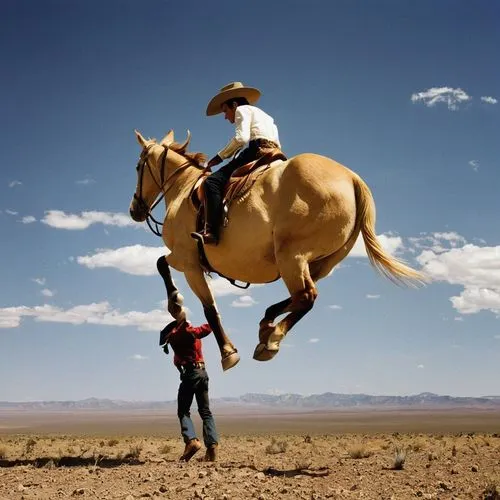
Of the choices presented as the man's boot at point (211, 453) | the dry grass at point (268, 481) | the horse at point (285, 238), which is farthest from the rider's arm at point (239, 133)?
the man's boot at point (211, 453)

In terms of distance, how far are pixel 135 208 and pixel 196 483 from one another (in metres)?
4.07

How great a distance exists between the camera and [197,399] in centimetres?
893

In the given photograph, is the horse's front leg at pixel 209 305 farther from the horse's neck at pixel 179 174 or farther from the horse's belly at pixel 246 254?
the horse's neck at pixel 179 174

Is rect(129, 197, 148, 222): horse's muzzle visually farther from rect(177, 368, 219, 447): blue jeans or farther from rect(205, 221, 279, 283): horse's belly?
rect(177, 368, 219, 447): blue jeans

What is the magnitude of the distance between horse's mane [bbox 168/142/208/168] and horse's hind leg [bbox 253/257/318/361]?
274 centimetres

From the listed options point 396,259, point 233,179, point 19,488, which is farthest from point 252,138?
point 19,488

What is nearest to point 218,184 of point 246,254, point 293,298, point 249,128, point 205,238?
point 205,238

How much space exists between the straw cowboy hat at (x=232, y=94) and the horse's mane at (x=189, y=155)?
0.87 m

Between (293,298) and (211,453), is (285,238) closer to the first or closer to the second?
(293,298)

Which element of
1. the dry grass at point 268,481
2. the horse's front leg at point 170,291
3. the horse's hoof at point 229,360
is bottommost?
the dry grass at point 268,481

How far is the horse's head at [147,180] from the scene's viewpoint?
8727 mm

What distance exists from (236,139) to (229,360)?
2638mm

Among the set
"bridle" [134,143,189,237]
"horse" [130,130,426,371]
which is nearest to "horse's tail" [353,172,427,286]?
"horse" [130,130,426,371]

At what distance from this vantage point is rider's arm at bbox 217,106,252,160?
7238 millimetres
